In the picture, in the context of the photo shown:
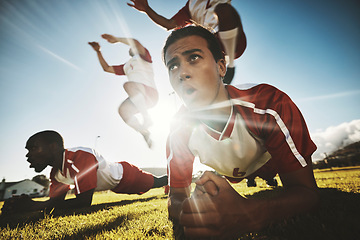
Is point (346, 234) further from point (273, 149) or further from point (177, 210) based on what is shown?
point (177, 210)

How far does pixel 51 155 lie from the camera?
A: 353cm

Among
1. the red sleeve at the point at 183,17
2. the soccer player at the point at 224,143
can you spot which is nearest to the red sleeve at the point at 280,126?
the soccer player at the point at 224,143

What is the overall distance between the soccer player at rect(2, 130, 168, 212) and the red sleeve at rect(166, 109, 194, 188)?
208 centimetres

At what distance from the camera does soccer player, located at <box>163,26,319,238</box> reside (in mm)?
888

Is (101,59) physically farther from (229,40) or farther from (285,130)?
(285,130)

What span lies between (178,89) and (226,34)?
2.98ft

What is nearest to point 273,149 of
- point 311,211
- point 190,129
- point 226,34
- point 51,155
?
point 311,211

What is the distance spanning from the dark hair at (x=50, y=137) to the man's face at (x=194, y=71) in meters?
3.24

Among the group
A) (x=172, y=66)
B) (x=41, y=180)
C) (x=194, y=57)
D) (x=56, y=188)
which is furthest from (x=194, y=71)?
(x=41, y=180)

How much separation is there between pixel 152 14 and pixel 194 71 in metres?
2.07

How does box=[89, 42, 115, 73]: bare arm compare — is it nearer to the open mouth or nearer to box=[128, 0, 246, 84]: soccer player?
box=[128, 0, 246, 84]: soccer player

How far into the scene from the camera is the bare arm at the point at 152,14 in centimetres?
291

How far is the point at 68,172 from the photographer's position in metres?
3.43

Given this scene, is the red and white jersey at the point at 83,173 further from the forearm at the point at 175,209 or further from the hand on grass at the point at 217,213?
the hand on grass at the point at 217,213
